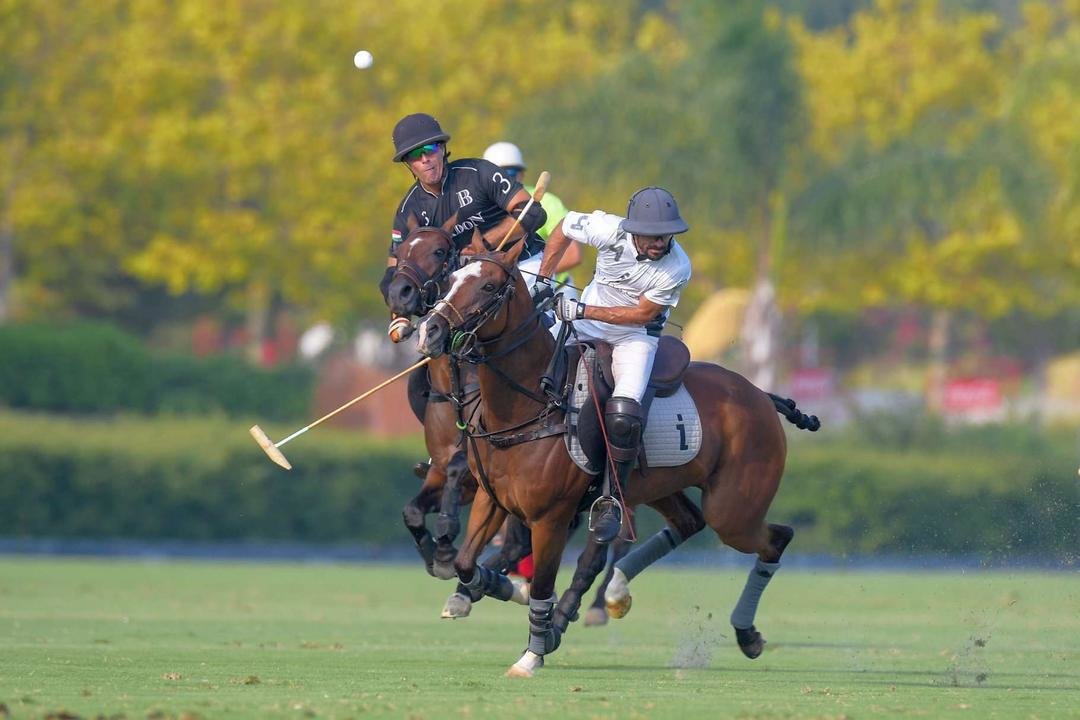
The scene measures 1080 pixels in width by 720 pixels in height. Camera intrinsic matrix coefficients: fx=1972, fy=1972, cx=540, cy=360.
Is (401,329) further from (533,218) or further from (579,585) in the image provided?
(579,585)

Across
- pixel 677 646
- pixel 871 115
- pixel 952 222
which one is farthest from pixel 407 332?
pixel 871 115

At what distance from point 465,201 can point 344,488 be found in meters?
15.0

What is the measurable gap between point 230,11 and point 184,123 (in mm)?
2543

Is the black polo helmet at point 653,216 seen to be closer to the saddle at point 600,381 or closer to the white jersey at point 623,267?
the white jersey at point 623,267

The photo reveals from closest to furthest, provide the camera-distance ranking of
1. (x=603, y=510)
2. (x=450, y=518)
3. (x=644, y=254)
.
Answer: (x=603, y=510), (x=644, y=254), (x=450, y=518)

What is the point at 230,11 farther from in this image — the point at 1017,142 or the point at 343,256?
the point at 1017,142

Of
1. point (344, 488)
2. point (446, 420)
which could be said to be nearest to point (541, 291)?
point (446, 420)

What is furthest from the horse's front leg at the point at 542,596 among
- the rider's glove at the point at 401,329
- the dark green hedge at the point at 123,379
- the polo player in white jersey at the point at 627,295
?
the dark green hedge at the point at 123,379

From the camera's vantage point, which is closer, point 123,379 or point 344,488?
point 344,488

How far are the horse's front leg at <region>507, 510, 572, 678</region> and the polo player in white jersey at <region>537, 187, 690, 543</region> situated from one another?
0.87ft

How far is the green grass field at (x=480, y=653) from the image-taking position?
28.0ft

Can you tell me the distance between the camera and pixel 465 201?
11.4 m

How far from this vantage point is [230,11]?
34.9 m

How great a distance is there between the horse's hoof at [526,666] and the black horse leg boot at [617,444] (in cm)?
70
